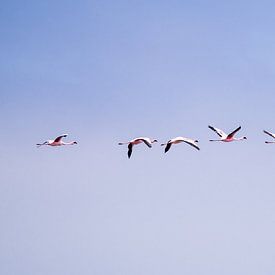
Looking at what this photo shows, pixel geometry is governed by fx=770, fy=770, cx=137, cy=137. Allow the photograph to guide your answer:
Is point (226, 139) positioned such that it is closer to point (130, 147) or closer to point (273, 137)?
point (273, 137)

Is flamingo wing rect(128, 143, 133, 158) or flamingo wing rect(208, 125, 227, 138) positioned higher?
flamingo wing rect(208, 125, 227, 138)

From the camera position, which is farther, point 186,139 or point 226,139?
point 226,139

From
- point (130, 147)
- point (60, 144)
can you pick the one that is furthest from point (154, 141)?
point (60, 144)

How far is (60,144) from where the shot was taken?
74.4m

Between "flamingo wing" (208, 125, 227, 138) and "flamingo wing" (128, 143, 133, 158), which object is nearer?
"flamingo wing" (128, 143, 133, 158)

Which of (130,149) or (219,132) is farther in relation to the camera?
(219,132)

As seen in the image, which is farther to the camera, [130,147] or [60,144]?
[60,144]

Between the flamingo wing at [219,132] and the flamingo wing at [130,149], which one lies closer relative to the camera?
the flamingo wing at [130,149]

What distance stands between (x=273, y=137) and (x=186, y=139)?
→ 1180 centimetres

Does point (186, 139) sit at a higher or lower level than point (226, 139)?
lower

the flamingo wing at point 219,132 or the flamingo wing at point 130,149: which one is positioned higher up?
the flamingo wing at point 219,132

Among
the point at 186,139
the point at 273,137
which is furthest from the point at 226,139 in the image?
the point at 186,139

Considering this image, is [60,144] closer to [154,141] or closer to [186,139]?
[154,141]

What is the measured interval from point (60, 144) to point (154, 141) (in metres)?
9.43
